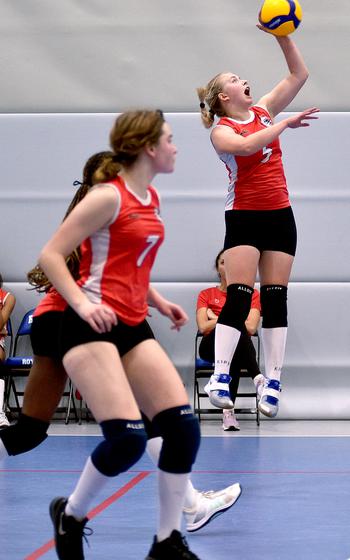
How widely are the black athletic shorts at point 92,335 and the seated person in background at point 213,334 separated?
4.32 meters

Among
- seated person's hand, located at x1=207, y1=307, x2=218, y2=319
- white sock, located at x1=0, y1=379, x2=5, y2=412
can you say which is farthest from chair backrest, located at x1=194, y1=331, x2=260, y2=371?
white sock, located at x1=0, y1=379, x2=5, y2=412

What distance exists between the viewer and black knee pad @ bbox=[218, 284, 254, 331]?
16.8 ft

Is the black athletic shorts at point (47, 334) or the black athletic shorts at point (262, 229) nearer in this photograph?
the black athletic shorts at point (47, 334)

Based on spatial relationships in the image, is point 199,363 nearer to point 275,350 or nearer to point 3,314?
point 3,314

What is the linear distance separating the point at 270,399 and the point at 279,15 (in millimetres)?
2068

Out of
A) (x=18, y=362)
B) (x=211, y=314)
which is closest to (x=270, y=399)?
(x=211, y=314)

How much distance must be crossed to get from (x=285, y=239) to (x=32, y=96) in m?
4.60

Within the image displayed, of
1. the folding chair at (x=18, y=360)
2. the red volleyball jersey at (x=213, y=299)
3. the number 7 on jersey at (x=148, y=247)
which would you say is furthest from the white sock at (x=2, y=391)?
the number 7 on jersey at (x=148, y=247)

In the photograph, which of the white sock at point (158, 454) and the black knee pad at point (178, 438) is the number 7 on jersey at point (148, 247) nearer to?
the black knee pad at point (178, 438)

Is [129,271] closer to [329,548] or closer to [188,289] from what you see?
[329,548]

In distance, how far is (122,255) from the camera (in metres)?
3.14

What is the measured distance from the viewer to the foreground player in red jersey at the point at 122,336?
9.86 feet

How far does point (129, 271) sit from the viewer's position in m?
3.16

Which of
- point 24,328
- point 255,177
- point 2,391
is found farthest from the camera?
point 24,328
